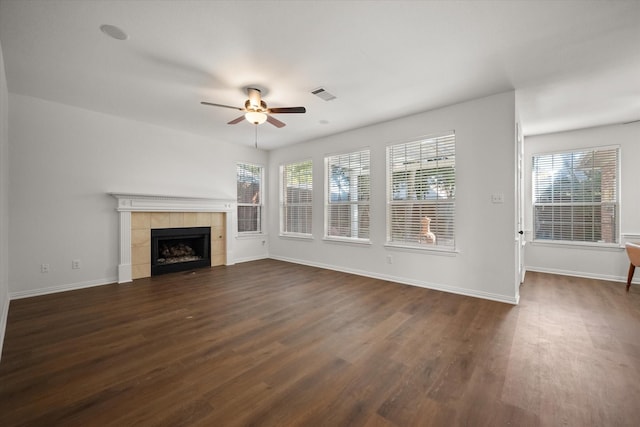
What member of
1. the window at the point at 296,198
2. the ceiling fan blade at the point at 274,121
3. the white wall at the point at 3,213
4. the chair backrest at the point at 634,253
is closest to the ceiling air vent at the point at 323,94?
the ceiling fan blade at the point at 274,121

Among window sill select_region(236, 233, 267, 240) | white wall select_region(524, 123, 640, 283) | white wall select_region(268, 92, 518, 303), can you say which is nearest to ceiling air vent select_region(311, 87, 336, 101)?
white wall select_region(268, 92, 518, 303)

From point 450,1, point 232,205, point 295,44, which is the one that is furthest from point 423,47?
point 232,205

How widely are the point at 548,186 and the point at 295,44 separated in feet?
18.6

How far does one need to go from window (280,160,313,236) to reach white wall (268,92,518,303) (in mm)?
1703

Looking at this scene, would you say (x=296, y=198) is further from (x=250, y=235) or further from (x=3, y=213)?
(x=3, y=213)

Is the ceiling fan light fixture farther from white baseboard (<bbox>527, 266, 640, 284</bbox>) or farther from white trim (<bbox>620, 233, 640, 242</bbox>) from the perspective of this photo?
white trim (<bbox>620, 233, 640, 242</bbox>)

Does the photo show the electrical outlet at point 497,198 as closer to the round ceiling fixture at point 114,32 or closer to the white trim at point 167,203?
the round ceiling fixture at point 114,32

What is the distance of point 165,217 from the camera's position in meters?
5.14

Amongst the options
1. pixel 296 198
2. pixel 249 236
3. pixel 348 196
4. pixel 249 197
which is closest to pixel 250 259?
pixel 249 236

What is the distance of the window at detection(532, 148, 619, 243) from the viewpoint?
4.73m

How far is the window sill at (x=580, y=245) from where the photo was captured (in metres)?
4.67

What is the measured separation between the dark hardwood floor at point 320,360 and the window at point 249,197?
300 cm

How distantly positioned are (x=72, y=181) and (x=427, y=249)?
574cm

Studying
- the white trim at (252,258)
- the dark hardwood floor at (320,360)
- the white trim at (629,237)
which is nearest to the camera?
the dark hardwood floor at (320,360)
